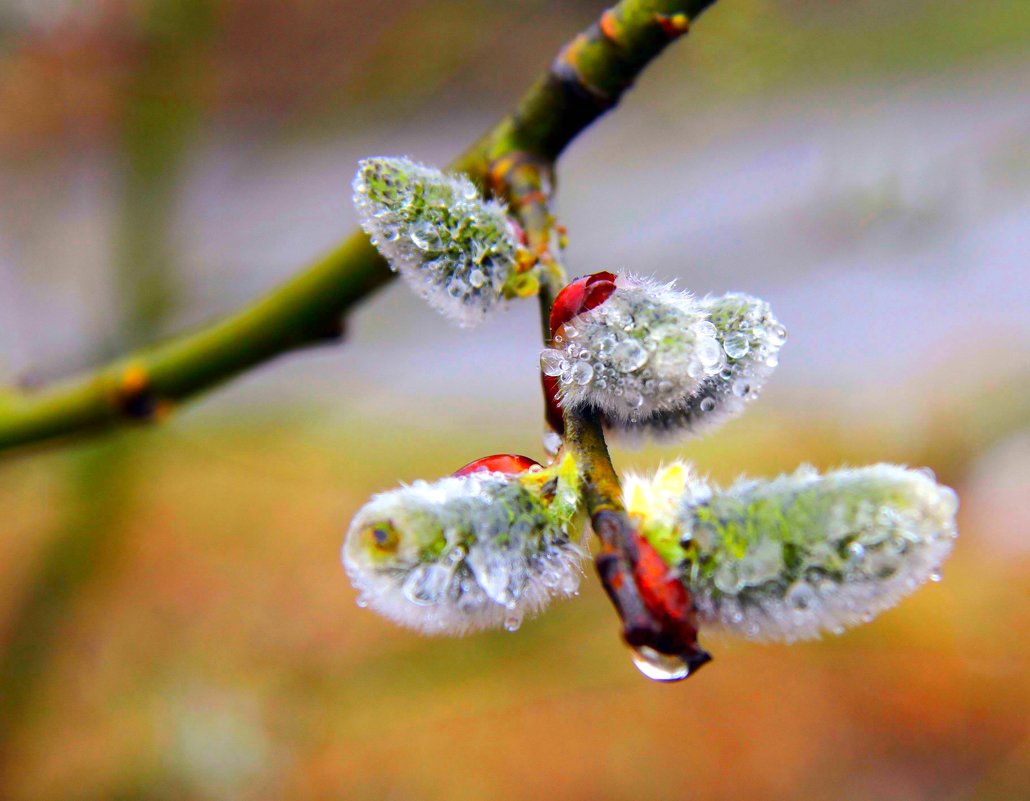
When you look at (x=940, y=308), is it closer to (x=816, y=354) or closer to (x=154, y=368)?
(x=816, y=354)

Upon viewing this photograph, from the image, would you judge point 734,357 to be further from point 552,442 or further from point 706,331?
point 552,442

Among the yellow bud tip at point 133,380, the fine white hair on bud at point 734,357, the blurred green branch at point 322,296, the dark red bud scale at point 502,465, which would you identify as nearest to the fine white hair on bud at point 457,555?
the dark red bud scale at point 502,465

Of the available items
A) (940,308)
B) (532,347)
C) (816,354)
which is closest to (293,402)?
(532,347)

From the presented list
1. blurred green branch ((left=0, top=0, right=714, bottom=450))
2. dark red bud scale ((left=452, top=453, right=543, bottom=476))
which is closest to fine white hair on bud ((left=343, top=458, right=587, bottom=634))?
dark red bud scale ((left=452, top=453, right=543, bottom=476))

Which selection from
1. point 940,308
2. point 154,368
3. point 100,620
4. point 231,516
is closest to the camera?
point 154,368

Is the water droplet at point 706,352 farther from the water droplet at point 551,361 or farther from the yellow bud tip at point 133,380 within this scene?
the yellow bud tip at point 133,380

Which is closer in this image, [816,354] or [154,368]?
[154,368]

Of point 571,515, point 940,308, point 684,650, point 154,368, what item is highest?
point 940,308
